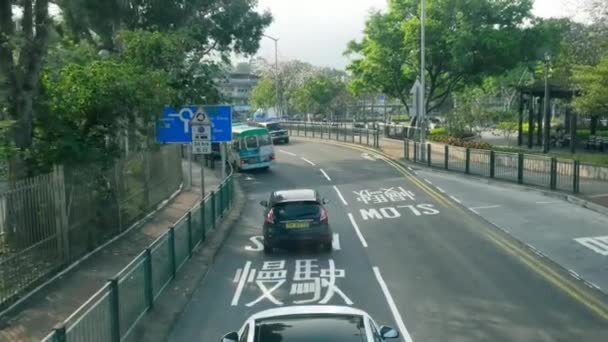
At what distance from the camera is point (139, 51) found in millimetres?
19906

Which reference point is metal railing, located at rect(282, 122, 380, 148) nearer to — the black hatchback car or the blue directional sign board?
the blue directional sign board

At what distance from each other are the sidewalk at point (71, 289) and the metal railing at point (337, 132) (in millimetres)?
28169

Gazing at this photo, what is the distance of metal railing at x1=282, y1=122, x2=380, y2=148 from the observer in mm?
47875

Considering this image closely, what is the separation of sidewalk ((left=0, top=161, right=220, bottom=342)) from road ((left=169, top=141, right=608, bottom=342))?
6.55ft

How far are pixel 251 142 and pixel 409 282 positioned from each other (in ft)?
74.3

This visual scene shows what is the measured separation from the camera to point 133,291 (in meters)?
10.5

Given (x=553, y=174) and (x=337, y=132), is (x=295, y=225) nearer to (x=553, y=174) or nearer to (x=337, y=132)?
(x=553, y=174)

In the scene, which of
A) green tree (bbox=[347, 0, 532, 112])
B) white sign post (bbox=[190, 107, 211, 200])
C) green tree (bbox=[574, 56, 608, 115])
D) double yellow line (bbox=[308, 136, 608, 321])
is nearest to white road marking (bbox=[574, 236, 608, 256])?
double yellow line (bbox=[308, 136, 608, 321])

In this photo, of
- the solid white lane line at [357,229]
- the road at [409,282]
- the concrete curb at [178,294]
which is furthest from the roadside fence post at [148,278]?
the solid white lane line at [357,229]

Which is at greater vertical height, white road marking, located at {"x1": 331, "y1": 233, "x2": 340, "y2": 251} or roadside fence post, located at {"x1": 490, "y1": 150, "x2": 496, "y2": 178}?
roadside fence post, located at {"x1": 490, "y1": 150, "x2": 496, "y2": 178}

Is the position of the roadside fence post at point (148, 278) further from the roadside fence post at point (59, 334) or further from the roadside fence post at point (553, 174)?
the roadside fence post at point (553, 174)

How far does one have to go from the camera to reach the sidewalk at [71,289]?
10.8 m

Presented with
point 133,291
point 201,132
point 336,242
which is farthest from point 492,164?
point 133,291

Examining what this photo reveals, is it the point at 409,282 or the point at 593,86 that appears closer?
the point at 409,282
